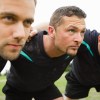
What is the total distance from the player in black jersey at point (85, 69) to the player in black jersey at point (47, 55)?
305 millimetres

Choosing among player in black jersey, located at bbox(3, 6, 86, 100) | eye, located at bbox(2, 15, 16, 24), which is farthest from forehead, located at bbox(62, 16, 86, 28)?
eye, located at bbox(2, 15, 16, 24)

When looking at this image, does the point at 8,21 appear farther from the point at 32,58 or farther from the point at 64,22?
the point at 64,22

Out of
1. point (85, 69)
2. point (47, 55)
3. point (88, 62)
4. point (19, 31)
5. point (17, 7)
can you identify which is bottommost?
point (85, 69)

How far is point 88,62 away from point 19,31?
273cm

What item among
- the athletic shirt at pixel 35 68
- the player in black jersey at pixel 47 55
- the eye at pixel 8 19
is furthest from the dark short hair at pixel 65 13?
the eye at pixel 8 19

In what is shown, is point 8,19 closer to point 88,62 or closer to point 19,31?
point 19,31

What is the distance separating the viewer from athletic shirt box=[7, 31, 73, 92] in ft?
15.5

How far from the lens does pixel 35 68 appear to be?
480 centimetres

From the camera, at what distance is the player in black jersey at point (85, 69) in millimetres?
5258

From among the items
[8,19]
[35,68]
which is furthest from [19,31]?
[35,68]

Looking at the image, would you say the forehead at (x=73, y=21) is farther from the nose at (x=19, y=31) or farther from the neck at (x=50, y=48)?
the nose at (x=19, y=31)

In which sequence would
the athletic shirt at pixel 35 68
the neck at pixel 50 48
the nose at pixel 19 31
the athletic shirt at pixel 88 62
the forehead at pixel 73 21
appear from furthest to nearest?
the athletic shirt at pixel 88 62
the forehead at pixel 73 21
the neck at pixel 50 48
the athletic shirt at pixel 35 68
the nose at pixel 19 31

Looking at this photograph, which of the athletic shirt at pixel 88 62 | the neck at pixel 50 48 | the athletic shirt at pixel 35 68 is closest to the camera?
the athletic shirt at pixel 35 68

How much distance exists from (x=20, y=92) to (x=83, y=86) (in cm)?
124
